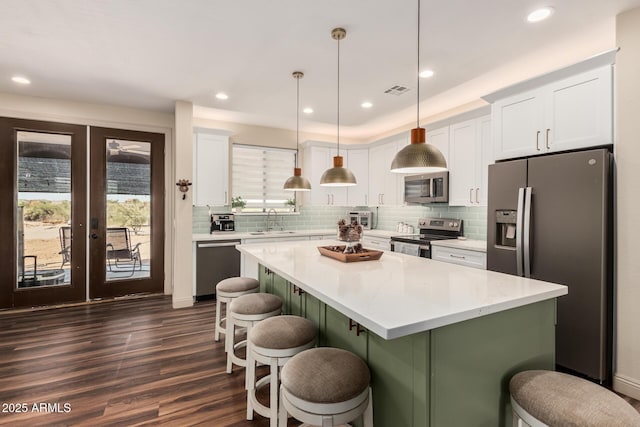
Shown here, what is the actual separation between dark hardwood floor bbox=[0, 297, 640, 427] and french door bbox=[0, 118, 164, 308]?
1.71 feet

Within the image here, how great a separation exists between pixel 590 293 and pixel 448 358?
5.64 ft

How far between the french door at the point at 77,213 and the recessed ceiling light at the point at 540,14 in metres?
4.52

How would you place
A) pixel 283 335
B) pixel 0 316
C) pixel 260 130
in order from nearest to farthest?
1. pixel 283 335
2. pixel 0 316
3. pixel 260 130

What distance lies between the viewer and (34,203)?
3.98 meters

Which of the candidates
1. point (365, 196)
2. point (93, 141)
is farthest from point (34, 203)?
point (365, 196)

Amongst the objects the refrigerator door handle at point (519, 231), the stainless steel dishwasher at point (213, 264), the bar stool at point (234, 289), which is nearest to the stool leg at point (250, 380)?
the bar stool at point (234, 289)

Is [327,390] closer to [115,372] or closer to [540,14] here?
[115,372]

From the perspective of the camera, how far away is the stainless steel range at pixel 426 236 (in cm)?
400

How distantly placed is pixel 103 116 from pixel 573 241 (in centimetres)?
539

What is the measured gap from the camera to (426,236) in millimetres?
4426

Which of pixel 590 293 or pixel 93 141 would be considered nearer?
pixel 590 293

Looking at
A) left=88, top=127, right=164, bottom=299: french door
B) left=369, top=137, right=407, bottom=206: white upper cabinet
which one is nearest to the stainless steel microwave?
left=369, top=137, right=407, bottom=206: white upper cabinet

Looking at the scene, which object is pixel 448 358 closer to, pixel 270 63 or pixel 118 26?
pixel 270 63

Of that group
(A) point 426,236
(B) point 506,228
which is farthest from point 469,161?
(B) point 506,228
